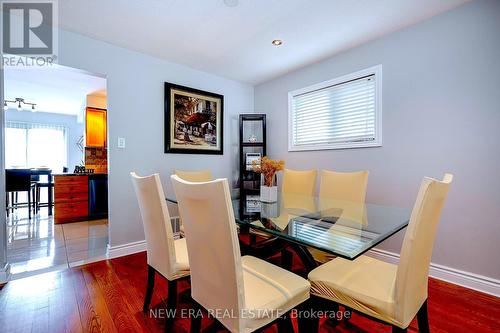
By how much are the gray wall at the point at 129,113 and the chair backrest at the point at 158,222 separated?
136 centimetres

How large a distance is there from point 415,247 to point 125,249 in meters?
2.78

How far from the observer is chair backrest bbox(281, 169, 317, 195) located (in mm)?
2469

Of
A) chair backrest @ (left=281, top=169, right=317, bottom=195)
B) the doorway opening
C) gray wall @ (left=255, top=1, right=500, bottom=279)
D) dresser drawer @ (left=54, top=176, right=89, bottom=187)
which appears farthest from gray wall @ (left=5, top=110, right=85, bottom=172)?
gray wall @ (left=255, top=1, right=500, bottom=279)

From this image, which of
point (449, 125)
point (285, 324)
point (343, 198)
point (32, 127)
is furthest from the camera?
point (32, 127)

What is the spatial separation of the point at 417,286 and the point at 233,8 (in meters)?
2.27

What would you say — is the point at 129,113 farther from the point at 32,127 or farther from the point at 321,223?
the point at 32,127

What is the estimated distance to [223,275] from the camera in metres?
0.91

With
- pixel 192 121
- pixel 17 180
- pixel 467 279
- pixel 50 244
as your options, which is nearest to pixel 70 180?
pixel 17 180

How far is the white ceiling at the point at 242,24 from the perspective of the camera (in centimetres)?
189

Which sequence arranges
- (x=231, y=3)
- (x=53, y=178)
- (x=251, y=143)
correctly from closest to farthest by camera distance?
A: (x=231, y=3)
(x=251, y=143)
(x=53, y=178)

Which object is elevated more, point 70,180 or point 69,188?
point 70,180

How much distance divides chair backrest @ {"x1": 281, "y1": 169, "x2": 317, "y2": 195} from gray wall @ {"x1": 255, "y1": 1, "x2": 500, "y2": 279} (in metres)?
0.59

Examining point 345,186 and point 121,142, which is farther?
point 121,142

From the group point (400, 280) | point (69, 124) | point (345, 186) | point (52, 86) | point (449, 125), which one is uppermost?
point (52, 86)
